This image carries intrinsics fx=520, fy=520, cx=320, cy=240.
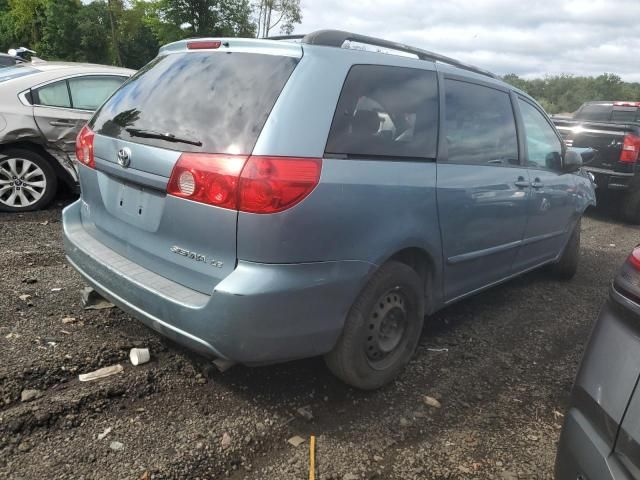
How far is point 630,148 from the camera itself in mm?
7883

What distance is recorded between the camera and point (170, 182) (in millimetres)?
2307

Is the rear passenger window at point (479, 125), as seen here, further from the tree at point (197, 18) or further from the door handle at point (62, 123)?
the tree at point (197, 18)

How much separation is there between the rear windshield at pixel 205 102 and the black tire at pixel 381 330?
95 centimetres

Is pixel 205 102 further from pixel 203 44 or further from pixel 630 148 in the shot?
pixel 630 148

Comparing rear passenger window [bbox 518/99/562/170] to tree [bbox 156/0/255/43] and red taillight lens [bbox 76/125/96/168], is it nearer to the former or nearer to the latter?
red taillight lens [bbox 76/125/96/168]

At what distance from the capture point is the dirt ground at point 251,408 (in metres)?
2.25

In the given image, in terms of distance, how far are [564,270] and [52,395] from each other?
4537mm

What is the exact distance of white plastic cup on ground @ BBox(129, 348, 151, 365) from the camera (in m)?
2.88

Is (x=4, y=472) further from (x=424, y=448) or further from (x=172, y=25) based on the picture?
(x=172, y=25)

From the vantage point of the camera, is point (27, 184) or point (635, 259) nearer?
point (635, 259)

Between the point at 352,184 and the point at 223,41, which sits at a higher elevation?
the point at 223,41

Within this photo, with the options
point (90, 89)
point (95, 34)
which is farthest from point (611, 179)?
point (95, 34)

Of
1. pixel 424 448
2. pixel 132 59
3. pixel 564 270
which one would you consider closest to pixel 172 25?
pixel 132 59

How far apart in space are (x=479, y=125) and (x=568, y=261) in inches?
92.1
